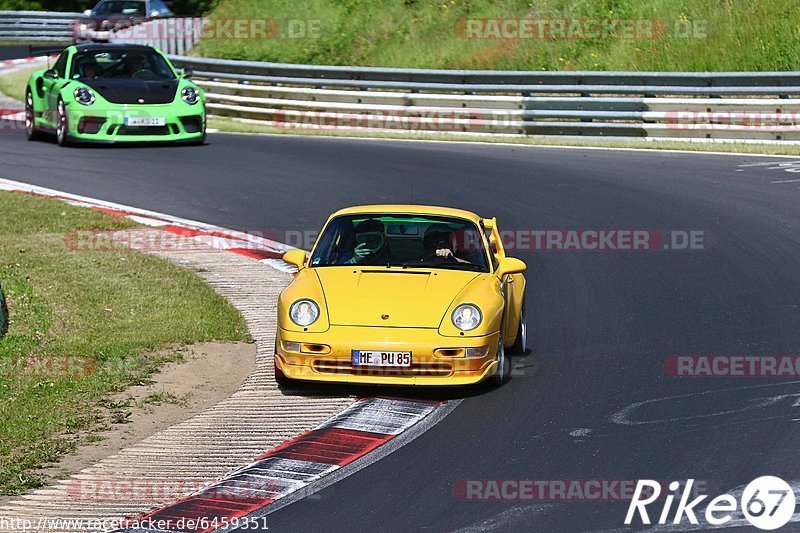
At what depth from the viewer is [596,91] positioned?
67.5 ft

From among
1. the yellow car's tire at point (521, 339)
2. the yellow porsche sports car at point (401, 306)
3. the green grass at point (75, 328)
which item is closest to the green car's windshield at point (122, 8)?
the green grass at point (75, 328)

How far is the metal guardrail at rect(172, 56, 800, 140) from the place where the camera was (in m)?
19.3

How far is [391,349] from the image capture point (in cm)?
784

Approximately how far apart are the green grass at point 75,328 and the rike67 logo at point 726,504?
2.93m

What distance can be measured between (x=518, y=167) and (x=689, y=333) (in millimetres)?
8533

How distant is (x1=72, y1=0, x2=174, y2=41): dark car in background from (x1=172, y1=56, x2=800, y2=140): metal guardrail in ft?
42.4

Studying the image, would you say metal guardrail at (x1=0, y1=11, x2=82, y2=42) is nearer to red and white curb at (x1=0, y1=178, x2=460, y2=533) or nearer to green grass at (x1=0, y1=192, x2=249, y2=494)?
green grass at (x1=0, y1=192, x2=249, y2=494)

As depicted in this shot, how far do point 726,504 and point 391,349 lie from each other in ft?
8.31

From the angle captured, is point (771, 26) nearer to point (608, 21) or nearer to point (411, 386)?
point (608, 21)

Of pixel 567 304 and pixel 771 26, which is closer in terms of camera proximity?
pixel 567 304

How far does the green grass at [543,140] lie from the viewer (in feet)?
61.9

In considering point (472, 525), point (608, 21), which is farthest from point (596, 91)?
point (472, 525)

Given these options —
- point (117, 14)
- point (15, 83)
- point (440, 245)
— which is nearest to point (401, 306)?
point (440, 245)

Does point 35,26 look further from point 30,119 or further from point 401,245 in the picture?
point 401,245
